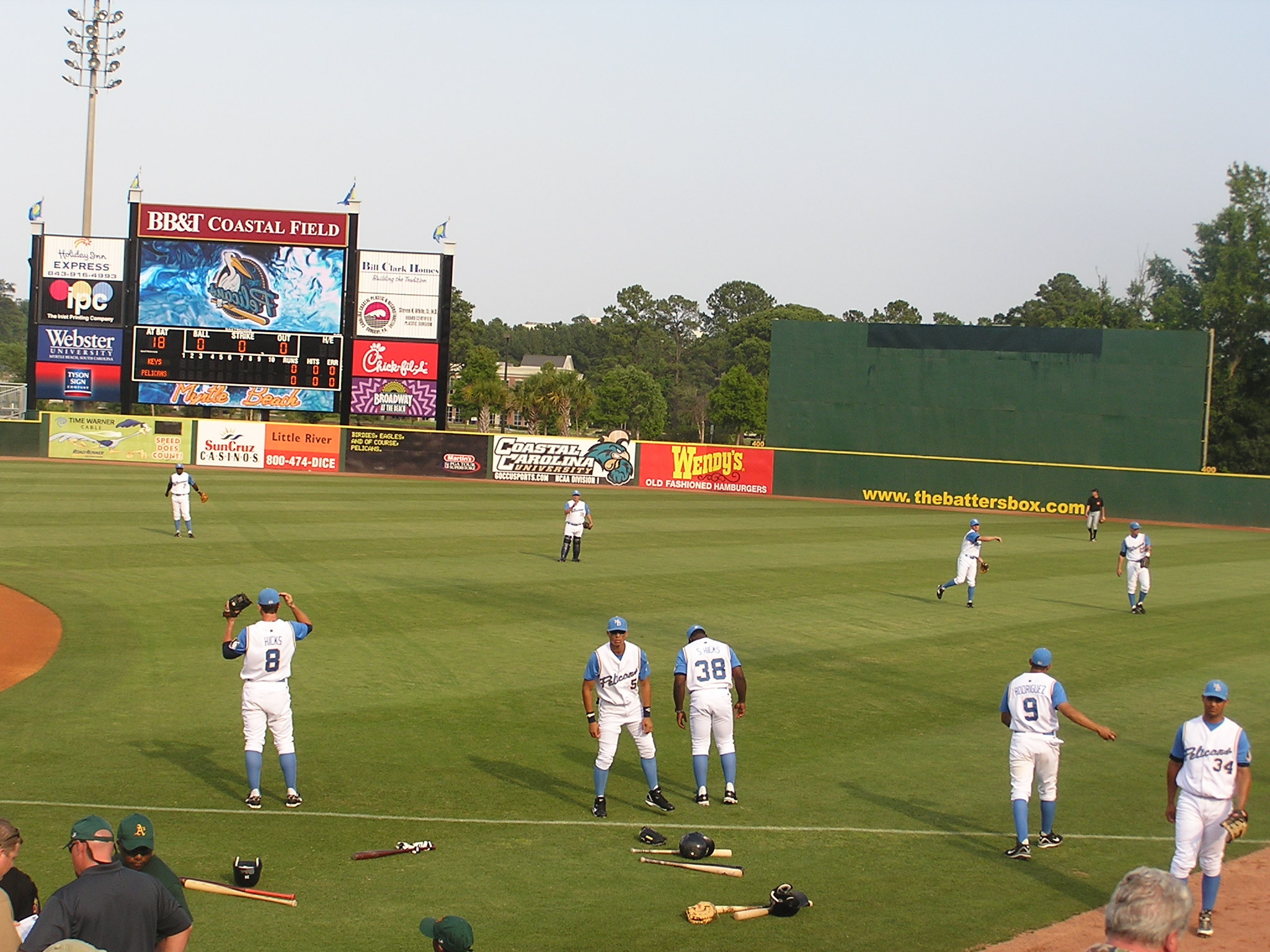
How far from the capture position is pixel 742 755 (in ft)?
39.6

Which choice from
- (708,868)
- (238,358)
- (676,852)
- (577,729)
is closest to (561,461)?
(238,358)

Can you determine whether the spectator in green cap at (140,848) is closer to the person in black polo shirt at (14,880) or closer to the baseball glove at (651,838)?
the person in black polo shirt at (14,880)

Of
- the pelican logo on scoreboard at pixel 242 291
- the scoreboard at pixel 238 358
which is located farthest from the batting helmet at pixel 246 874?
the pelican logo on scoreboard at pixel 242 291

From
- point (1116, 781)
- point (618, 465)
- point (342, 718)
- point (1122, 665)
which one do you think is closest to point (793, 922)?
point (1116, 781)

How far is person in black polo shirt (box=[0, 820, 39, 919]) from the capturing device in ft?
17.2

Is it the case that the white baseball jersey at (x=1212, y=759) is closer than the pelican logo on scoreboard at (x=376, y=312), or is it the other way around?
the white baseball jersey at (x=1212, y=759)

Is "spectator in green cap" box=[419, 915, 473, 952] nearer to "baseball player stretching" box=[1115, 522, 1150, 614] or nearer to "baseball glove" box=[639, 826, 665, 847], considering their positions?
"baseball glove" box=[639, 826, 665, 847]

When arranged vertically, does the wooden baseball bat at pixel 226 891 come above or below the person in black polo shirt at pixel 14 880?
below

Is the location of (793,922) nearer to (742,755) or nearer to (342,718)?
(742,755)

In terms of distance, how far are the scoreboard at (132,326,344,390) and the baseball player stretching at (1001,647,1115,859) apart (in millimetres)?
41836

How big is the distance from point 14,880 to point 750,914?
450cm

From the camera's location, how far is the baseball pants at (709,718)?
34.0 feet

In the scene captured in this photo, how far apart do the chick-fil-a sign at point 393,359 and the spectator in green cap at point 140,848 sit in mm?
43611

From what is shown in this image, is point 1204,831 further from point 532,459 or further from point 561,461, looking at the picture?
point 532,459
